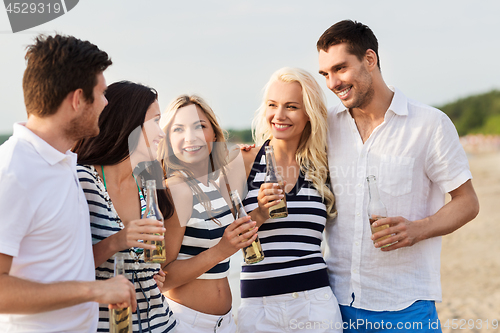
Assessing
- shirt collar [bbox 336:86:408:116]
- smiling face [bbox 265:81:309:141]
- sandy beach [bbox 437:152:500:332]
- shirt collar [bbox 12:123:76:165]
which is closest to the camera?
shirt collar [bbox 12:123:76:165]

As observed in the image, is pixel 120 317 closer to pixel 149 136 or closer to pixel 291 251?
pixel 149 136

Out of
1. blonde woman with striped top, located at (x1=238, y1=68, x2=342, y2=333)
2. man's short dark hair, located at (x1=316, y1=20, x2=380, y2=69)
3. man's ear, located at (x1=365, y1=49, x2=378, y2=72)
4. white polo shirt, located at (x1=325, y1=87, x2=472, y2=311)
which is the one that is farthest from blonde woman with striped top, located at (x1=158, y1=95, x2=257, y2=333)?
man's ear, located at (x1=365, y1=49, x2=378, y2=72)

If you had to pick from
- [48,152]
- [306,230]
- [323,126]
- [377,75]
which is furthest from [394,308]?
[48,152]

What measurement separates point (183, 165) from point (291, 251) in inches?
37.6

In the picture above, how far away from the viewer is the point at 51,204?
1751 mm

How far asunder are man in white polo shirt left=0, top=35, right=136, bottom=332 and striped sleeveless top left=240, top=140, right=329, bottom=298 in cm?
128

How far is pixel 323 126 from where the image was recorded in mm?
3385

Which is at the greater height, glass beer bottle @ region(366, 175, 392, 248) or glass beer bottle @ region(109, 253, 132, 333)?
glass beer bottle @ region(366, 175, 392, 248)

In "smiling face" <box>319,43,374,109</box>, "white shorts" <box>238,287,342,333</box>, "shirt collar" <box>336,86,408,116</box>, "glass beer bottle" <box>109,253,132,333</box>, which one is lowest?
"white shorts" <box>238,287,342,333</box>

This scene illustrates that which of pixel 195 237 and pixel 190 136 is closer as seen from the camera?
pixel 195 237

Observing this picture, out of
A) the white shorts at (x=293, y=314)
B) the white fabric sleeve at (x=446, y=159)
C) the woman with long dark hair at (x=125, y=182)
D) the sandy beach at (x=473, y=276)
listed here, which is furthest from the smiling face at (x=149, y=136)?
the sandy beach at (x=473, y=276)

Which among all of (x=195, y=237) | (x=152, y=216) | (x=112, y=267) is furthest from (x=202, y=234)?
(x=112, y=267)

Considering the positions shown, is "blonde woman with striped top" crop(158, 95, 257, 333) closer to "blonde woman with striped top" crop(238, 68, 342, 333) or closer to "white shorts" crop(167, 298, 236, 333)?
"white shorts" crop(167, 298, 236, 333)

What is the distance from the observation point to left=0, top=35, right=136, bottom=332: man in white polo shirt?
1624mm
